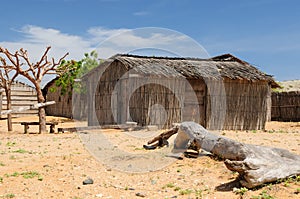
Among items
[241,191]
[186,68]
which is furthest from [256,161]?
[186,68]

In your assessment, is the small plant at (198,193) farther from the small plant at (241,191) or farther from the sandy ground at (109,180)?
the small plant at (241,191)

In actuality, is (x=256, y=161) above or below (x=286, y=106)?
below

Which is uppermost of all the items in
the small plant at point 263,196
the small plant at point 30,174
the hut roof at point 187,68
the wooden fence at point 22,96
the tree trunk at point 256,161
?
the hut roof at point 187,68

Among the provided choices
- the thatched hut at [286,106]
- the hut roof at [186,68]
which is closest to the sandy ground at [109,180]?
the hut roof at [186,68]

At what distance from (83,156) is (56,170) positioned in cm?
166

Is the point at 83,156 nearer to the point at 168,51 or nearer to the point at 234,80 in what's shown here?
the point at 168,51

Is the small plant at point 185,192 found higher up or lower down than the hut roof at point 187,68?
lower down

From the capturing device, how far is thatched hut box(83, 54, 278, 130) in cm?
1634

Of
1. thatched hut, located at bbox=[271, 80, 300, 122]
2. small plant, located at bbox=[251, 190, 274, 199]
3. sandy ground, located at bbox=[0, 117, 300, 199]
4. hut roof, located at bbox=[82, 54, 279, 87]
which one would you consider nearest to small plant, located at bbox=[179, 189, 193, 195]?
sandy ground, located at bbox=[0, 117, 300, 199]

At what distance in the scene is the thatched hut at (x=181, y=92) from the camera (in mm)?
16344

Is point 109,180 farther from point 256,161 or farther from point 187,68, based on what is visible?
point 187,68

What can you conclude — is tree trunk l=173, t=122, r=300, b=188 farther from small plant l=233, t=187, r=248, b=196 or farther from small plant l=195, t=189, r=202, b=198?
small plant l=195, t=189, r=202, b=198

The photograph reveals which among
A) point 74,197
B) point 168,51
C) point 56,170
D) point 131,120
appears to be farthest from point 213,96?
point 74,197

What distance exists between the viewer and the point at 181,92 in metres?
16.9
